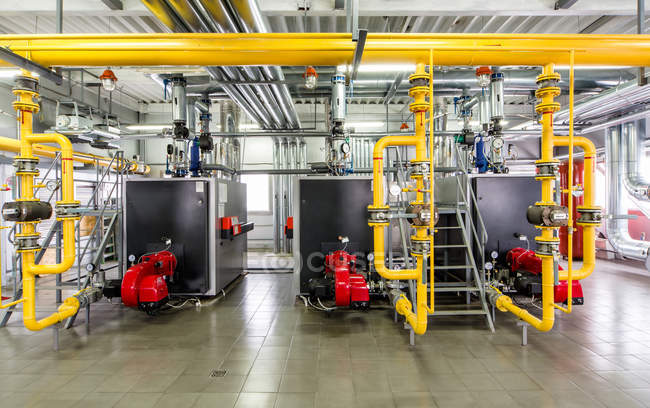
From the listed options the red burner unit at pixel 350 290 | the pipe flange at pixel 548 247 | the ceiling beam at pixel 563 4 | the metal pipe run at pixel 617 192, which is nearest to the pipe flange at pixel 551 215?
the pipe flange at pixel 548 247

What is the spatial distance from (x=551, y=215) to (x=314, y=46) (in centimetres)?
246

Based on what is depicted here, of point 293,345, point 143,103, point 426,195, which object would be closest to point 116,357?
point 293,345

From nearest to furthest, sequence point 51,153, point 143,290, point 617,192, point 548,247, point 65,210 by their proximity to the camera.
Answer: point 548,247
point 65,210
point 143,290
point 51,153
point 617,192

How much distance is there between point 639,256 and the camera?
21.2 ft

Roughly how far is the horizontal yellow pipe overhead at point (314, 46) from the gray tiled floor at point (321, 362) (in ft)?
9.33

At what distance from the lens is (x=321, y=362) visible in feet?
9.98

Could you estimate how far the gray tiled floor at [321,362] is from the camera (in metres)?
2.52

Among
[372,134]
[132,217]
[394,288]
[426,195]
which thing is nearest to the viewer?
[426,195]

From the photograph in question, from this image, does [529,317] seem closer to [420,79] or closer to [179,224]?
[420,79]

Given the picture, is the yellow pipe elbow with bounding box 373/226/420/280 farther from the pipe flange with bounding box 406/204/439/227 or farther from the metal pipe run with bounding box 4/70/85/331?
the metal pipe run with bounding box 4/70/85/331

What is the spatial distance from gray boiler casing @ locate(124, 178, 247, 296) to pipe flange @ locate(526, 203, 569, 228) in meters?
4.27

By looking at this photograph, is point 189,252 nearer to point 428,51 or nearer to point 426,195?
point 426,195

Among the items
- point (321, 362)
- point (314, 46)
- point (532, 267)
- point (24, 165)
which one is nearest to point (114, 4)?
point (24, 165)

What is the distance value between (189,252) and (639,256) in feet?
28.9
